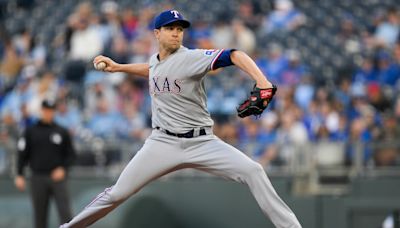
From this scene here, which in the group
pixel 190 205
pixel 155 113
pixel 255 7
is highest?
pixel 255 7

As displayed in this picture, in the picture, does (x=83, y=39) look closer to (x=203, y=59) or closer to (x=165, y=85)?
(x=165, y=85)

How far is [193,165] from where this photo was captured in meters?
6.70

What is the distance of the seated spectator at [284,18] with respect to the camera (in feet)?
49.4

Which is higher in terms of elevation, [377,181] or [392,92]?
[392,92]

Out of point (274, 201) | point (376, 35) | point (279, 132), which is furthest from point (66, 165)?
point (376, 35)

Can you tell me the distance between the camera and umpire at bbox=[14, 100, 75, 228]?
9.67m

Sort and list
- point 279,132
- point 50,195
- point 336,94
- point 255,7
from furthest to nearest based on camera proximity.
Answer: point 255,7 → point 336,94 → point 279,132 → point 50,195

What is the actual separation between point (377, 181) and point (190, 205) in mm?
2368

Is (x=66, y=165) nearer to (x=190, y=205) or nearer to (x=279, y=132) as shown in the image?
(x=190, y=205)

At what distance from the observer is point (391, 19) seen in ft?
45.7

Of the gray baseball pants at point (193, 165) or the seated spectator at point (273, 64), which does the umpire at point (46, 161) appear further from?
the seated spectator at point (273, 64)

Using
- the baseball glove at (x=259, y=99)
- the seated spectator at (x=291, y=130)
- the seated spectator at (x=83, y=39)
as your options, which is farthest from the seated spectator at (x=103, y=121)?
the baseball glove at (x=259, y=99)

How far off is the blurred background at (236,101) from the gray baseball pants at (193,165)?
3.33 metres

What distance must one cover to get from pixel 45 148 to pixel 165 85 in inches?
141
